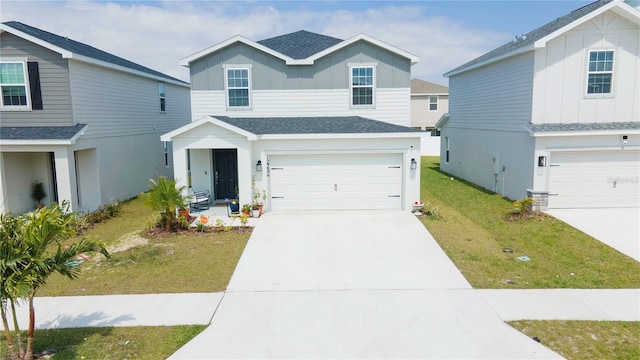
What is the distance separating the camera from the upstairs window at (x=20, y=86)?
604 inches

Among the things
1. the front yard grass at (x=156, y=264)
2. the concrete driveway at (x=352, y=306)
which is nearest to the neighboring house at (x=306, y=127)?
the front yard grass at (x=156, y=264)

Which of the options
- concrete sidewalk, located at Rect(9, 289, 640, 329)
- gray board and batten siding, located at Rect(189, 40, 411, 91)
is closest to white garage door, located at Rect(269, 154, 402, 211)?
gray board and batten siding, located at Rect(189, 40, 411, 91)

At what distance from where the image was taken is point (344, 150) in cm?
1577

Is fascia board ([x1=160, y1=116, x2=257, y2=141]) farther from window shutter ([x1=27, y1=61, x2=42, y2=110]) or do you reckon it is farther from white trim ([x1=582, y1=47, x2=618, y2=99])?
white trim ([x1=582, y1=47, x2=618, y2=99])

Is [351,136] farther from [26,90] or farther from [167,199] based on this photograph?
[26,90]

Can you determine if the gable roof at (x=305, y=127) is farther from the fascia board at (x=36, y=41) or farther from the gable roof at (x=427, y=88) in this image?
the gable roof at (x=427, y=88)

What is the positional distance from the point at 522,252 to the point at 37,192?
55.4 feet

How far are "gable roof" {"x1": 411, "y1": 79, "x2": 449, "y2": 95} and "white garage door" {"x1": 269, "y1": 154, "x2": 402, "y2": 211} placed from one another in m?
27.2

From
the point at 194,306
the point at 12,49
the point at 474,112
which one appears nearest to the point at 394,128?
the point at 474,112

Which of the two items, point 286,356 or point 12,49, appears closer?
point 286,356

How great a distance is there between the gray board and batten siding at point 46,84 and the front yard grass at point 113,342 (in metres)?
10.3

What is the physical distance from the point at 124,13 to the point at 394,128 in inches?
566

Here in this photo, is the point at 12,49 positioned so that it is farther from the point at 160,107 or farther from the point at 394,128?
the point at 394,128

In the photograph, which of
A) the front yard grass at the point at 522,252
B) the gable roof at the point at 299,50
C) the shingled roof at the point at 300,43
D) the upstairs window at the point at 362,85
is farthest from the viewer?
the shingled roof at the point at 300,43
